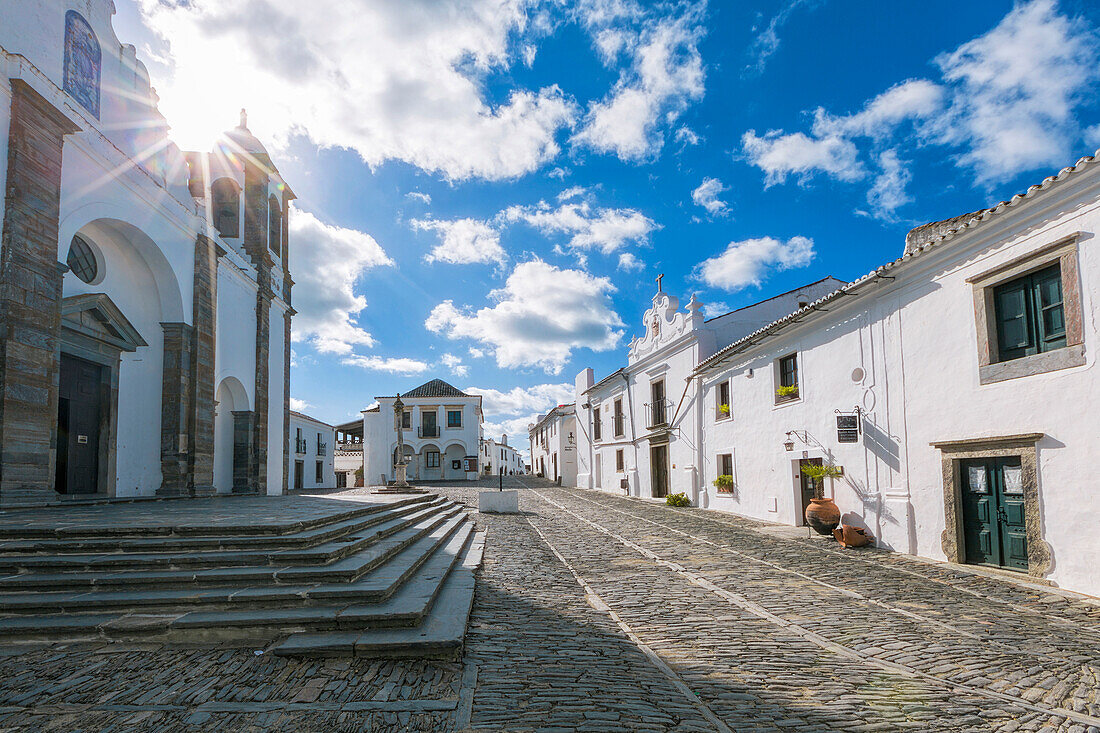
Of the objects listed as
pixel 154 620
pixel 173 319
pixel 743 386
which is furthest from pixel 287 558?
pixel 743 386

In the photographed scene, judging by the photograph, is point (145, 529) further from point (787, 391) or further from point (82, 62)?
point (787, 391)

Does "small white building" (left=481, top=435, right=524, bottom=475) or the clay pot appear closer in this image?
the clay pot

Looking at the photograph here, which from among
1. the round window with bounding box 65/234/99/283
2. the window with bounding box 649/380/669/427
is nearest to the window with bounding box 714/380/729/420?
the window with bounding box 649/380/669/427

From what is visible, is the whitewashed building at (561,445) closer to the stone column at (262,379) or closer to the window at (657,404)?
the window at (657,404)

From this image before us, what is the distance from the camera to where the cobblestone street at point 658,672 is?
3.66 meters

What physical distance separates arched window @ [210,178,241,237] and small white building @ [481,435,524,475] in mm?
43398

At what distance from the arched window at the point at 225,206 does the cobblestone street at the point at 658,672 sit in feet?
47.3

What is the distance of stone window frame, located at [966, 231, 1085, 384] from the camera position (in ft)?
23.5

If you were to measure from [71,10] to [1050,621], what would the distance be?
16.5 meters

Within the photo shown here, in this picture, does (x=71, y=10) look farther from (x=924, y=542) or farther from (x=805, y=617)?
(x=924, y=542)

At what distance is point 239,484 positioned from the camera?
651 inches

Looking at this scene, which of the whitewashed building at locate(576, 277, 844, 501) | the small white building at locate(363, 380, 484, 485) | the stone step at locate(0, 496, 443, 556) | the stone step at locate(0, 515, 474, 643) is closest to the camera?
the stone step at locate(0, 515, 474, 643)

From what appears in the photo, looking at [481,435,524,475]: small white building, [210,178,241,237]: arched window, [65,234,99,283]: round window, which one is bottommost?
[481,435,524,475]: small white building

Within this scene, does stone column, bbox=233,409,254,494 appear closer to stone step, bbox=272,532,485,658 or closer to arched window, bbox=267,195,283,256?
arched window, bbox=267,195,283,256
